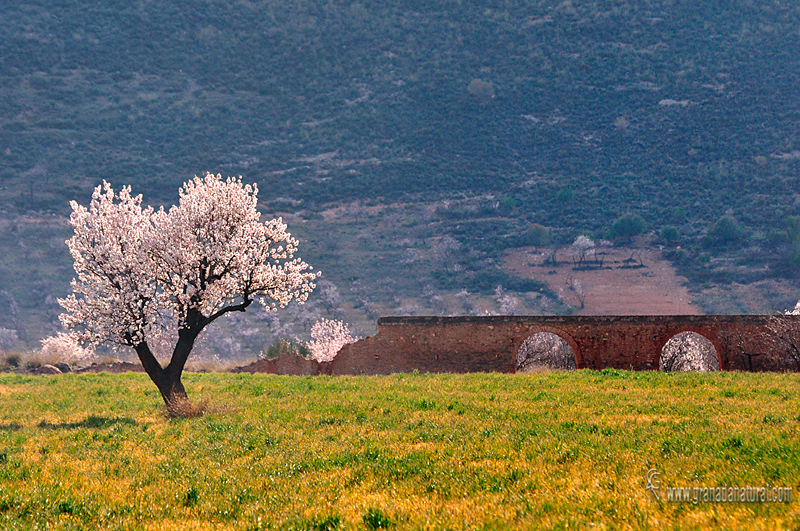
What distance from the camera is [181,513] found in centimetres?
920

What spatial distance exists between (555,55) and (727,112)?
4092 cm

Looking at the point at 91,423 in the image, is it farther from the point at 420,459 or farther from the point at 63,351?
the point at 63,351

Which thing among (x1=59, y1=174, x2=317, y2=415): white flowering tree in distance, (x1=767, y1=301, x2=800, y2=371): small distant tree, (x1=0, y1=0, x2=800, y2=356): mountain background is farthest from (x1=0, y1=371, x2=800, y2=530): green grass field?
(x1=0, y1=0, x2=800, y2=356): mountain background

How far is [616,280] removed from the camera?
10569 centimetres

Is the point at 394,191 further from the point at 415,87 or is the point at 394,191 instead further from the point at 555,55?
the point at 555,55

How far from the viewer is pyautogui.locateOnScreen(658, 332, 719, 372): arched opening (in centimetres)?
4678

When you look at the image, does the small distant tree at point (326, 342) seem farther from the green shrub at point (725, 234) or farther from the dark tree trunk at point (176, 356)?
the green shrub at point (725, 234)

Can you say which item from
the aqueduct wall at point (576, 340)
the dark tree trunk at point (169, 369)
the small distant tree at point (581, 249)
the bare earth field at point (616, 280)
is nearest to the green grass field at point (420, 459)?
the dark tree trunk at point (169, 369)

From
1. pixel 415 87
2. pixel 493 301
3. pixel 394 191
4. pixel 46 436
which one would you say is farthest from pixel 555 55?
pixel 46 436

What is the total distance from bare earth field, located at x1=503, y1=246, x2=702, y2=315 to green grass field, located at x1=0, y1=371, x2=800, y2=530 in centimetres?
8096

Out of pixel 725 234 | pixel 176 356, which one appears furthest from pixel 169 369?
pixel 725 234

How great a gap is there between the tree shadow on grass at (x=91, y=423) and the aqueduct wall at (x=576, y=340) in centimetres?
1579

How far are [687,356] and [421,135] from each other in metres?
103

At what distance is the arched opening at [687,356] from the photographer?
4678 cm
